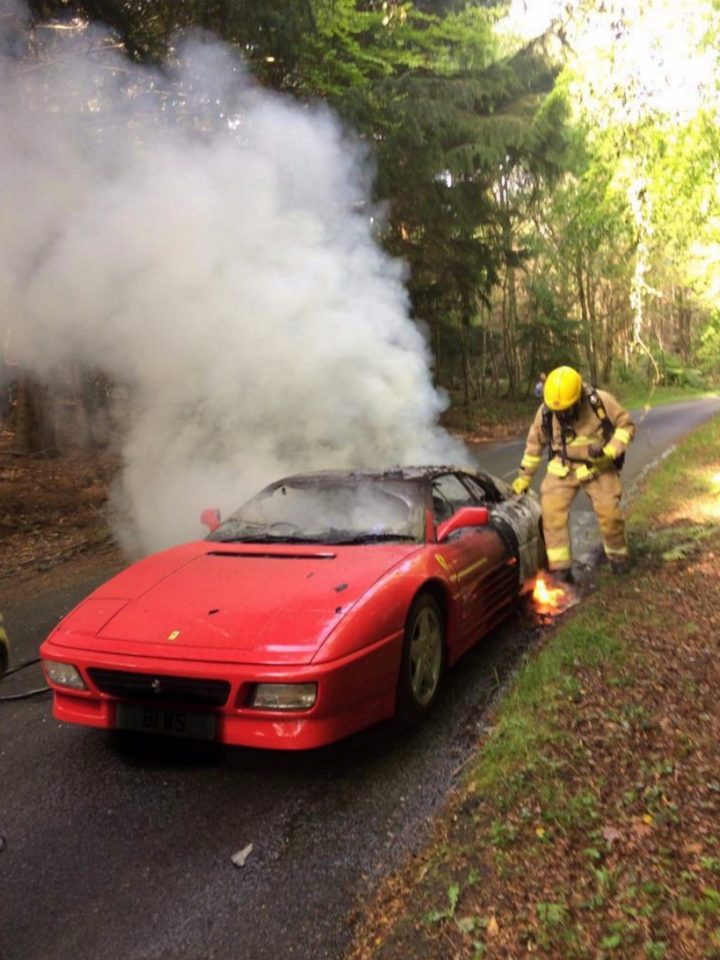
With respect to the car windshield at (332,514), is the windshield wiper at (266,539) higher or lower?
lower

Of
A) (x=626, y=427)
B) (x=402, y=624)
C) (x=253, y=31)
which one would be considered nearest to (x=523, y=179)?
(x=253, y=31)

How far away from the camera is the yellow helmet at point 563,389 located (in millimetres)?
5484

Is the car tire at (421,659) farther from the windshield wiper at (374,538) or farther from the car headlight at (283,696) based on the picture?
the car headlight at (283,696)

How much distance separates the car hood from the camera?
2928 mm

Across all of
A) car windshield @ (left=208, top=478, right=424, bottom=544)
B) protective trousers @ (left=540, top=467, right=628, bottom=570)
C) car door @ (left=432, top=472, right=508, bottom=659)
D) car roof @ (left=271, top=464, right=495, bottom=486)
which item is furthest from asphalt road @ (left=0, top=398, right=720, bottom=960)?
protective trousers @ (left=540, top=467, right=628, bottom=570)

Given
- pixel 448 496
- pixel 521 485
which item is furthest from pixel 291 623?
pixel 521 485

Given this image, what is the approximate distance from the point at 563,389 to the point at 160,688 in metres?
3.80

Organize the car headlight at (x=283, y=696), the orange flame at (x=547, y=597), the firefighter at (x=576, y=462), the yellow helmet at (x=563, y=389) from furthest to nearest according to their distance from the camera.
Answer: the firefighter at (x=576, y=462), the yellow helmet at (x=563, y=389), the orange flame at (x=547, y=597), the car headlight at (x=283, y=696)

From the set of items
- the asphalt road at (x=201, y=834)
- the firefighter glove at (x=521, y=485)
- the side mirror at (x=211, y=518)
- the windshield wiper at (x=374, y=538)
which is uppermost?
the side mirror at (x=211, y=518)

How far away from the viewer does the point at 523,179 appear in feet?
56.5

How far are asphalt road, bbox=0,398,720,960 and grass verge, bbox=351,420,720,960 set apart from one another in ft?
0.60

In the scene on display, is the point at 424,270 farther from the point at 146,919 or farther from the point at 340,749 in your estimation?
the point at 146,919

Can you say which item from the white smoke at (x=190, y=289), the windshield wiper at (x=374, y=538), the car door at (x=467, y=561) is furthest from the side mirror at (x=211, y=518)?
the white smoke at (x=190, y=289)

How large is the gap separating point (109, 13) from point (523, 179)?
11.1 metres
